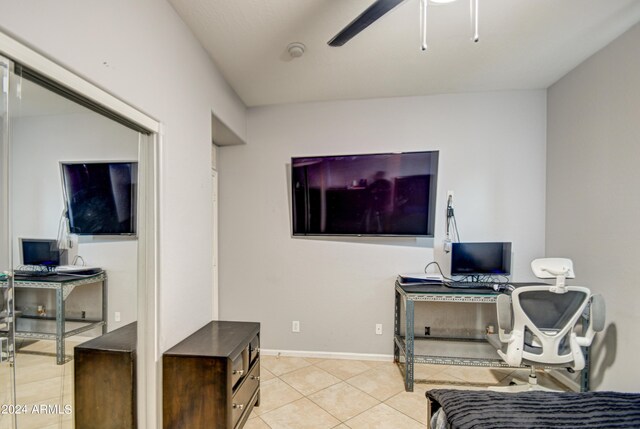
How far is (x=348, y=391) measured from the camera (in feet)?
7.93

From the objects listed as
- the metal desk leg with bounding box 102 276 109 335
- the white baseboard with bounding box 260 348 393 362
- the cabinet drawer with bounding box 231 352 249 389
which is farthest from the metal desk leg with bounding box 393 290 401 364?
the metal desk leg with bounding box 102 276 109 335

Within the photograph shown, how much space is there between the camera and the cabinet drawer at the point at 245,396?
172 cm

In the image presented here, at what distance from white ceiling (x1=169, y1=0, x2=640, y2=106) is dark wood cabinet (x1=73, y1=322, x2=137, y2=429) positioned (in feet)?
6.81

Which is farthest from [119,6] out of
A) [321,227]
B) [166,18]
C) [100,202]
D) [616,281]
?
[616,281]

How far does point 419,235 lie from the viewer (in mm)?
2840

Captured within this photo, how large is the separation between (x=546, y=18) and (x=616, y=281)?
79.6 inches

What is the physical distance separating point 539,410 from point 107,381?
7.27 feet

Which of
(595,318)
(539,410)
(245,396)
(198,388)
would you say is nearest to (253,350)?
(245,396)

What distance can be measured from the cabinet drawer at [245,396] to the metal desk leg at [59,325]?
0.92 metres

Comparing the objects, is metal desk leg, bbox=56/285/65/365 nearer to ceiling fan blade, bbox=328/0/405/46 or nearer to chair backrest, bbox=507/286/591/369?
ceiling fan blade, bbox=328/0/405/46

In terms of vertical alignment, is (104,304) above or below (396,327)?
above

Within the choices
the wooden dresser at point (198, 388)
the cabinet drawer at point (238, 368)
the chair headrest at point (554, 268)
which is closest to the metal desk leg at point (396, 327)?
the chair headrest at point (554, 268)

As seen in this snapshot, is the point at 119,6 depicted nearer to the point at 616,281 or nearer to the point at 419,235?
the point at 419,235

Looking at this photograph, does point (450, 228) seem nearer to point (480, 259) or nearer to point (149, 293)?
point (480, 259)
